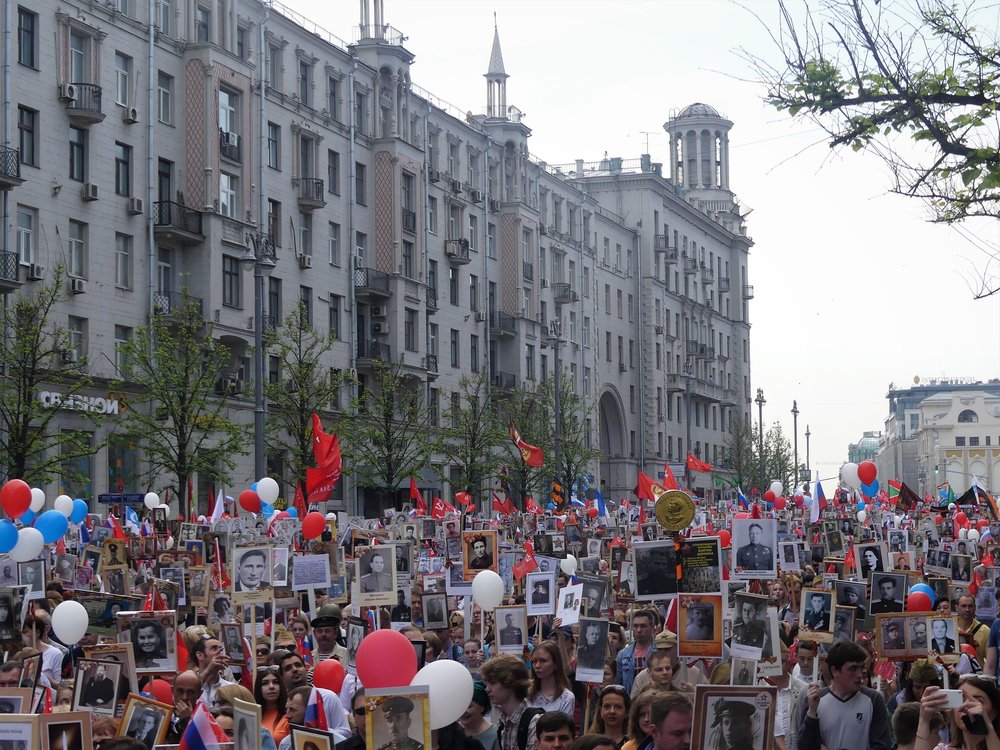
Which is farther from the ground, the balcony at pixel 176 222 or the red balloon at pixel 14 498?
the balcony at pixel 176 222

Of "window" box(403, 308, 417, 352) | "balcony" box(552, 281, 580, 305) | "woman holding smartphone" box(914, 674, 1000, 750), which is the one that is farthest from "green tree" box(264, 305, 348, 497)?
"woman holding smartphone" box(914, 674, 1000, 750)

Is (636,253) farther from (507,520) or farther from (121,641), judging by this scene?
(121,641)

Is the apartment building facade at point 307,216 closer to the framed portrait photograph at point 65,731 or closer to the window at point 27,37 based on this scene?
the window at point 27,37

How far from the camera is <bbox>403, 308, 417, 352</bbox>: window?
55.2 metres

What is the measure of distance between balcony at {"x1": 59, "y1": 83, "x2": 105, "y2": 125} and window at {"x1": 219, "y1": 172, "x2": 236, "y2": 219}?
552 centimetres

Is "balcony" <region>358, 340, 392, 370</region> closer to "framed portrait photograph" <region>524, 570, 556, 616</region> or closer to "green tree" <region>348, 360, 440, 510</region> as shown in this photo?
"green tree" <region>348, 360, 440, 510</region>

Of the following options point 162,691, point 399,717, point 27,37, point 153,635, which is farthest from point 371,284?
point 399,717

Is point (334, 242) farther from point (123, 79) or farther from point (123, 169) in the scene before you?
point (123, 79)

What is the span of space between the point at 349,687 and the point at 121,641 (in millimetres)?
1956

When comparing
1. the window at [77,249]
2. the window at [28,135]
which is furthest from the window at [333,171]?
the window at [28,135]

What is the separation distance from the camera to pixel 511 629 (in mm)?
13016

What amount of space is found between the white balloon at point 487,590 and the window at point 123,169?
29.4 m

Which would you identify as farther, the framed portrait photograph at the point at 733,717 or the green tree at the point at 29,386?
the green tree at the point at 29,386

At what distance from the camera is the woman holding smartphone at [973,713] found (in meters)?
6.85
